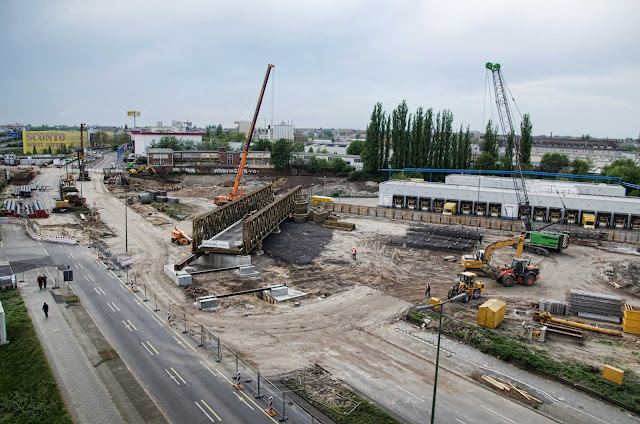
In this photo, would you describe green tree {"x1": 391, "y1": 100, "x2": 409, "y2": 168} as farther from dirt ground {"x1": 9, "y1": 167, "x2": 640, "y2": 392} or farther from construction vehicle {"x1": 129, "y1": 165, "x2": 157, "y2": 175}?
construction vehicle {"x1": 129, "y1": 165, "x2": 157, "y2": 175}

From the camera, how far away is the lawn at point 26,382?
63.7 ft

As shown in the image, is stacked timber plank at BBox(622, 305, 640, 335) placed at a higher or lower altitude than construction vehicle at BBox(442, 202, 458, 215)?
lower

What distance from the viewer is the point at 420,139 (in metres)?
96.1

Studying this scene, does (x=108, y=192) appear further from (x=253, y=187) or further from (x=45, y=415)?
(x=45, y=415)

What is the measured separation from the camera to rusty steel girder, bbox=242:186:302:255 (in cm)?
4269

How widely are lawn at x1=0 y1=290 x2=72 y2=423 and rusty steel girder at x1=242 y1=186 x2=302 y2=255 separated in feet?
60.6

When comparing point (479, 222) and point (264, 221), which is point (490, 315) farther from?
point (479, 222)

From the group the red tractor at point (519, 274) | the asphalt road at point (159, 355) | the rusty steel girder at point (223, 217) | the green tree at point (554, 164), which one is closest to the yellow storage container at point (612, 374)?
the red tractor at point (519, 274)

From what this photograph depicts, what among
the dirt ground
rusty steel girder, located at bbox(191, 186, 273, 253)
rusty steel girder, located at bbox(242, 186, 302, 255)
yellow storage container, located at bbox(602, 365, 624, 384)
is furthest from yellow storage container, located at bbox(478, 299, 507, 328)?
rusty steel girder, located at bbox(191, 186, 273, 253)

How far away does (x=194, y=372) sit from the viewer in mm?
23016

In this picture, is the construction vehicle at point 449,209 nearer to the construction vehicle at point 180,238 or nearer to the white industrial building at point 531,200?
the white industrial building at point 531,200

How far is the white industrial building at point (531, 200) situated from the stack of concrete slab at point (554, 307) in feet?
96.9

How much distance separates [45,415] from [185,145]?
427 feet

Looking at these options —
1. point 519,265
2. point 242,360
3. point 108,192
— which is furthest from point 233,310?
point 108,192
